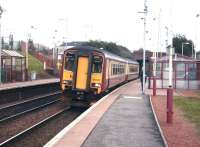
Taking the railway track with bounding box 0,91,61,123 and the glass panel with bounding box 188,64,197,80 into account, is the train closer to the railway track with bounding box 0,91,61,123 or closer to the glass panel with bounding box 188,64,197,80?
the railway track with bounding box 0,91,61,123

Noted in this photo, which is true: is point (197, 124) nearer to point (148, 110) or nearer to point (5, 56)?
point (148, 110)

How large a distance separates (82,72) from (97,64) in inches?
45.7

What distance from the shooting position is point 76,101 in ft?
88.2

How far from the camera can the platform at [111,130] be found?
1370cm

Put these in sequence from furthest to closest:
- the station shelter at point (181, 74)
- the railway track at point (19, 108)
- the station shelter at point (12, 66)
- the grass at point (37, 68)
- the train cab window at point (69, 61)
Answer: the grass at point (37, 68), the station shelter at point (12, 66), the station shelter at point (181, 74), the train cab window at point (69, 61), the railway track at point (19, 108)

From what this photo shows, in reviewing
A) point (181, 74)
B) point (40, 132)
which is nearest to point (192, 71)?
point (181, 74)

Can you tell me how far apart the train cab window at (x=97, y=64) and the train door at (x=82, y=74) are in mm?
524

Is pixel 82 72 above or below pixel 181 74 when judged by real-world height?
above

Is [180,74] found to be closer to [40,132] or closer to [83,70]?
[83,70]

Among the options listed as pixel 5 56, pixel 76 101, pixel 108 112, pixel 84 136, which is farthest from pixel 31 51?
pixel 84 136

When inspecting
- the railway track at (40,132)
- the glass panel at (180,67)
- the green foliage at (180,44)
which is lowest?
the railway track at (40,132)

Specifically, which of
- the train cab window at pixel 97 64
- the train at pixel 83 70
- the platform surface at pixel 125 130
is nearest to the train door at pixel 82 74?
the train at pixel 83 70

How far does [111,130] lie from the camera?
16078 millimetres

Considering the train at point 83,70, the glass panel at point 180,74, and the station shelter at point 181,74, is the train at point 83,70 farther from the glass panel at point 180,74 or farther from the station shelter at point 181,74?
the glass panel at point 180,74
